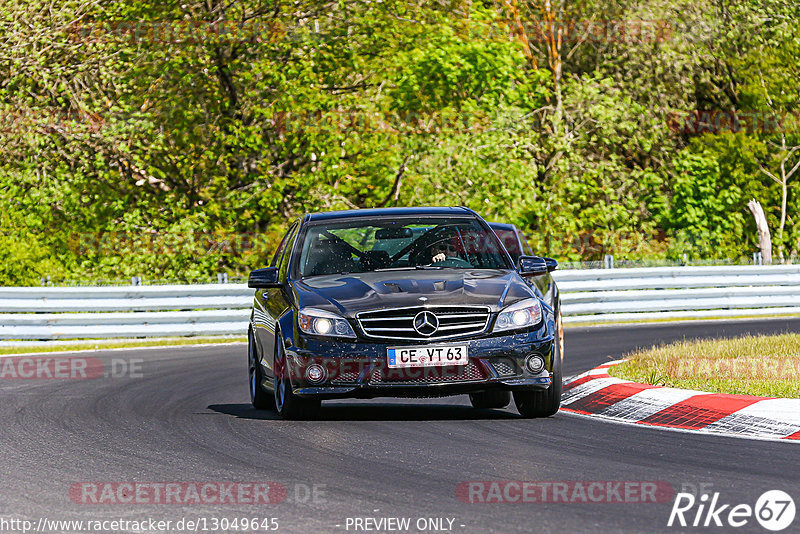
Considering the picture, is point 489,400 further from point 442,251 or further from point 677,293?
point 677,293

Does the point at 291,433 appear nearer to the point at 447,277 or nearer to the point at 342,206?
the point at 447,277

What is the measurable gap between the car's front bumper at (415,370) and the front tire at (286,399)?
314 millimetres

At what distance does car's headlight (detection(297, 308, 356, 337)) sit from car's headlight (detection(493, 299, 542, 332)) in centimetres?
107

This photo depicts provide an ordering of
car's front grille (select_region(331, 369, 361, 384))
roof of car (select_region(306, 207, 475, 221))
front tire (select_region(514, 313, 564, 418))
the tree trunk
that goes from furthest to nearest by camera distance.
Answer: the tree trunk
roof of car (select_region(306, 207, 475, 221))
front tire (select_region(514, 313, 564, 418))
car's front grille (select_region(331, 369, 361, 384))

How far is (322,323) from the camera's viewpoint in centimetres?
1018

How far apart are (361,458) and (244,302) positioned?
1478 cm

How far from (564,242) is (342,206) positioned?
7.88m

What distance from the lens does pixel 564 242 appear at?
121ft

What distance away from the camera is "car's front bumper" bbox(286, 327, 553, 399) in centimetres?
998

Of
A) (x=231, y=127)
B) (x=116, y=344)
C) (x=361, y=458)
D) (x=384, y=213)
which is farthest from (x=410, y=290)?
(x=231, y=127)

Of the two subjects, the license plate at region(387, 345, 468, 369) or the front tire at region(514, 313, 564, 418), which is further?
the front tire at region(514, 313, 564, 418)

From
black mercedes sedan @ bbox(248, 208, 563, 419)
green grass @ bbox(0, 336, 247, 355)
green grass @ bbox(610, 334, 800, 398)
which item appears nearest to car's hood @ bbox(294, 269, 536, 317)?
black mercedes sedan @ bbox(248, 208, 563, 419)

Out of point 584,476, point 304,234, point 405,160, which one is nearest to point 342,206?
Result: point 405,160

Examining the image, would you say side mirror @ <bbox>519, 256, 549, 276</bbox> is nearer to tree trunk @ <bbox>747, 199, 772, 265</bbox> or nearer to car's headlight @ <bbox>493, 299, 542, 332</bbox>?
car's headlight @ <bbox>493, 299, 542, 332</bbox>
